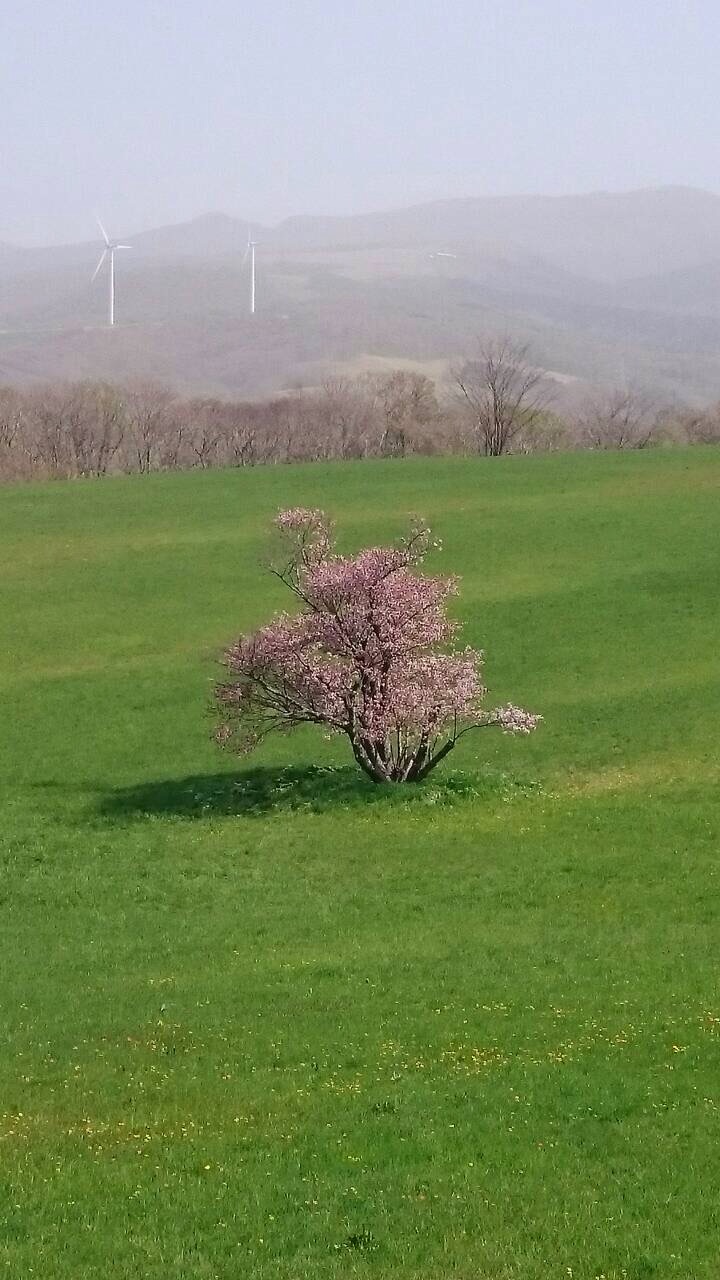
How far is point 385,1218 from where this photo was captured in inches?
540

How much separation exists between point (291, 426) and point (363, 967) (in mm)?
122964

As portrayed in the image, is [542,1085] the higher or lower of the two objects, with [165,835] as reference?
higher

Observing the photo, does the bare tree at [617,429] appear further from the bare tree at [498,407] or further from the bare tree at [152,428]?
the bare tree at [152,428]

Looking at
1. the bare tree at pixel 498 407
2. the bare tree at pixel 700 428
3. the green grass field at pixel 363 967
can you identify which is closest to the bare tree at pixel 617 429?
the bare tree at pixel 700 428

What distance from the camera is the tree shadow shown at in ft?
Result: 126

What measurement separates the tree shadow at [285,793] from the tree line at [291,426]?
80.7 meters

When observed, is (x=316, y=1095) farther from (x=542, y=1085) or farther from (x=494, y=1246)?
(x=494, y=1246)

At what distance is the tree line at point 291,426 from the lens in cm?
12850

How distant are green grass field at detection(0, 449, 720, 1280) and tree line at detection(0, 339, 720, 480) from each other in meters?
63.8

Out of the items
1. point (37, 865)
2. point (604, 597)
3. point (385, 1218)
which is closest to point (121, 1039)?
point (385, 1218)

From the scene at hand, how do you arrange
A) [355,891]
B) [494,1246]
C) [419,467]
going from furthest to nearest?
[419,467] < [355,891] < [494,1246]

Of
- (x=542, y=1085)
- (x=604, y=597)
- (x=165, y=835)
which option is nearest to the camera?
(x=542, y=1085)

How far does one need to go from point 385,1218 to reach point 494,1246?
121 centimetres

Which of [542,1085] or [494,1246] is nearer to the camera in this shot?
[494,1246]
